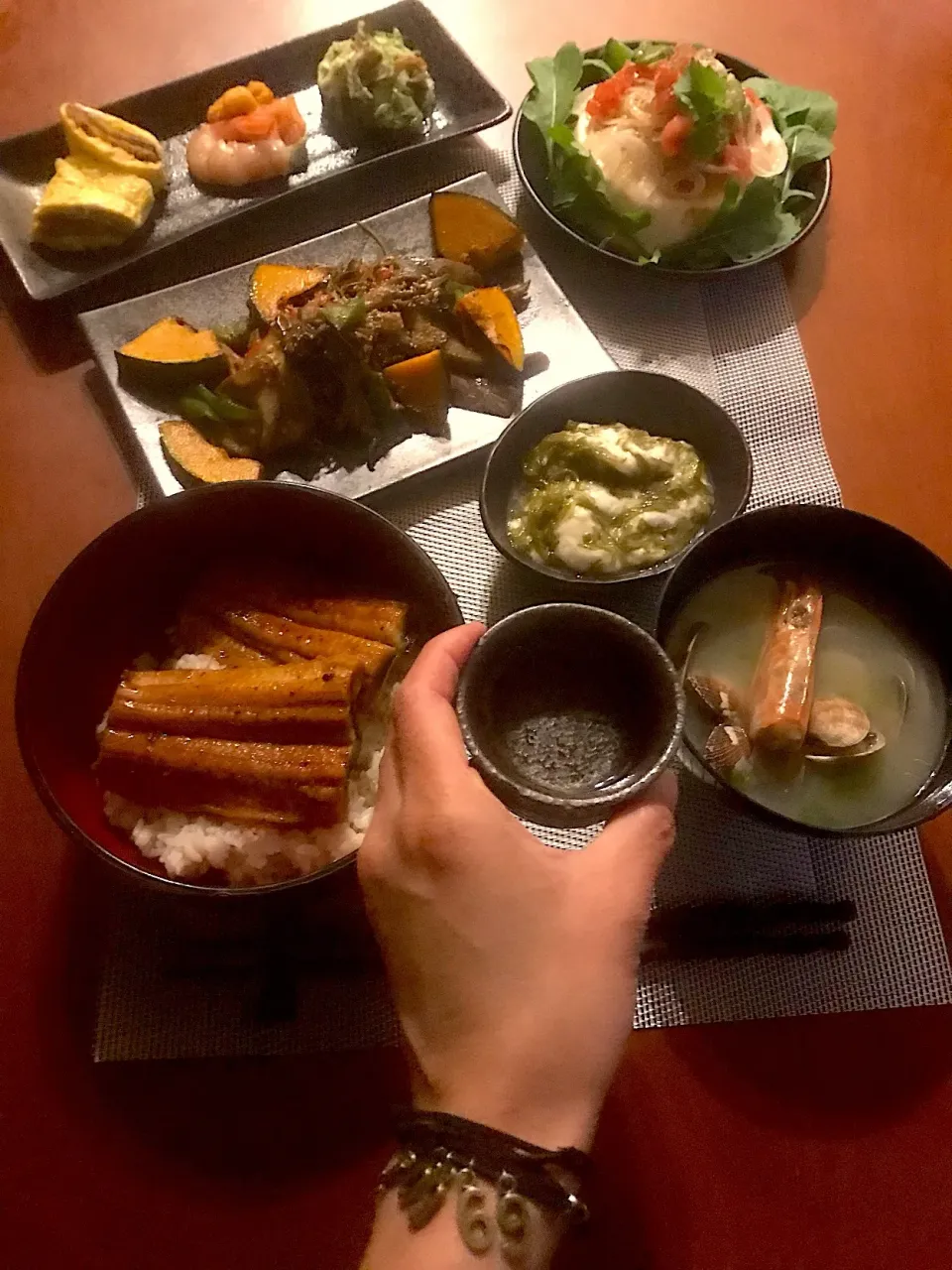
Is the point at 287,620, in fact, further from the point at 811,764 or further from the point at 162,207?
the point at 162,207

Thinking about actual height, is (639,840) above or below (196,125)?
below

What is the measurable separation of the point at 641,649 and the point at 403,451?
2.23 ft

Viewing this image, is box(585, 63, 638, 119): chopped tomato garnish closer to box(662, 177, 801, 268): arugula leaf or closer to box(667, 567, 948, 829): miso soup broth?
box(662, 177, 801, 268): arugula leaf

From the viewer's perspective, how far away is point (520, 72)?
74.9 inches

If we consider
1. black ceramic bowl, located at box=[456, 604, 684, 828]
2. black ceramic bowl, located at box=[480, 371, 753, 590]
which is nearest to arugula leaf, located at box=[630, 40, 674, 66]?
black ceramic bowl, located at box=[480, 371, 753, 590]

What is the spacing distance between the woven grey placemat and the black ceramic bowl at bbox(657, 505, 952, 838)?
0.53 feet

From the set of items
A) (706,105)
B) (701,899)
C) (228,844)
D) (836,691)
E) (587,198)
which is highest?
(706,105)

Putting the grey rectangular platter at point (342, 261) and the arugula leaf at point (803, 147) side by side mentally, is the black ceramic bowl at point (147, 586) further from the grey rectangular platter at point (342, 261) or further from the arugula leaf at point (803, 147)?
the arugula leaf at point (803, 147)

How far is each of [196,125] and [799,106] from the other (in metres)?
1.12

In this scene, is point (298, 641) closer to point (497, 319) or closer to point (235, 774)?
point (235, 774)

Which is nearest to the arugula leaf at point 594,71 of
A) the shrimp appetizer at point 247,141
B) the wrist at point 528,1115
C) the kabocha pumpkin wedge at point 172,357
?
the shrimp appetizer at point 247,141

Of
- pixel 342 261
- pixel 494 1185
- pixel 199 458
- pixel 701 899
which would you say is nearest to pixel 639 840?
pixel 494 1185

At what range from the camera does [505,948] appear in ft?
2.77

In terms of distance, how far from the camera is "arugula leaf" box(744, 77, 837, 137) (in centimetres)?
175
